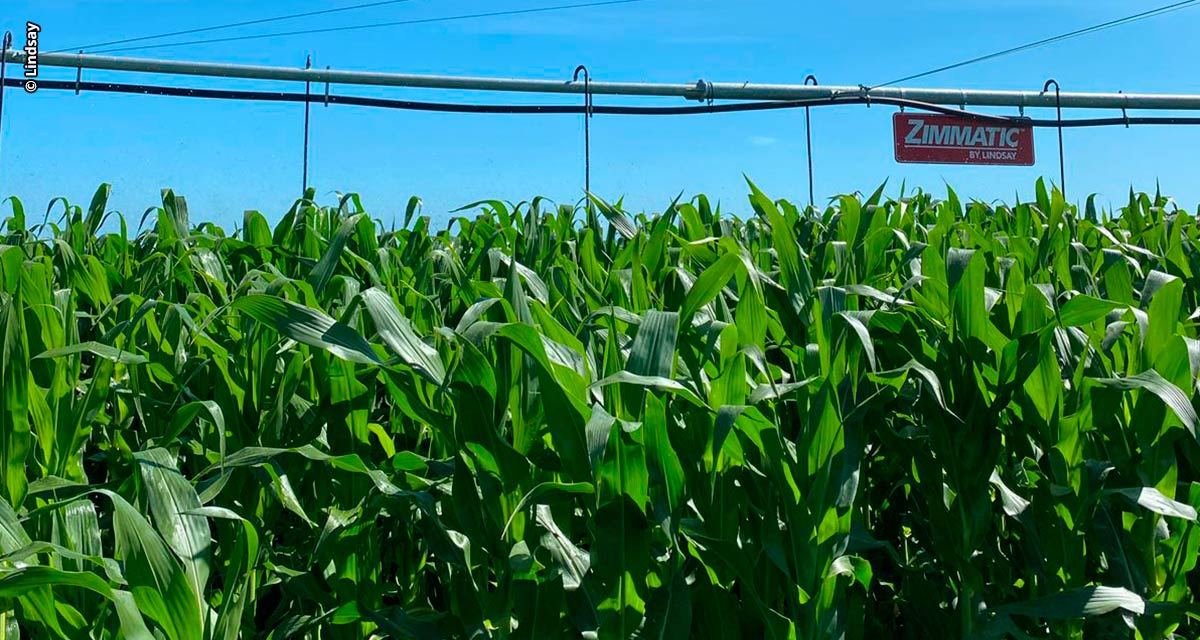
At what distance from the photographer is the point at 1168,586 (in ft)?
3.30

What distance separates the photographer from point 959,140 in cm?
595

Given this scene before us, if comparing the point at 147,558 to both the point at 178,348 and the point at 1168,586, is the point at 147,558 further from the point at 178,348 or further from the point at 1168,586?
the point at 1168,586

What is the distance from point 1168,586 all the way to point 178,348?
1.16 m

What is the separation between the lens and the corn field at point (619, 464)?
2.69ft

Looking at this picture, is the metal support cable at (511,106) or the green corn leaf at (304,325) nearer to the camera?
the green corn leaf at (304,325)

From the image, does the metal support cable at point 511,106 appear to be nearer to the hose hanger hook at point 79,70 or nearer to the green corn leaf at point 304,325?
the hose hanger hook at point 79,70

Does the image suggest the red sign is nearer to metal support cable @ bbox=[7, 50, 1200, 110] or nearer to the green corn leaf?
metal support cable @ bbox=[7, 50, 1200, 110]

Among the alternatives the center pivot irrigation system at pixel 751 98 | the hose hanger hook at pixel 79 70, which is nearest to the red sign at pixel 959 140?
the center pivot irrigation system at pixel 751 98

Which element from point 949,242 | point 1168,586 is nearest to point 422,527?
point 1168,586

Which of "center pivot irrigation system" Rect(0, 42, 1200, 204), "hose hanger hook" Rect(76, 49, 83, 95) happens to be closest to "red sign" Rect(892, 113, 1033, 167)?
"center pivot irrigation system" Rect(0, 42, 1200, 204)

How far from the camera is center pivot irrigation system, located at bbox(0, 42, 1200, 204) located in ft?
16.4

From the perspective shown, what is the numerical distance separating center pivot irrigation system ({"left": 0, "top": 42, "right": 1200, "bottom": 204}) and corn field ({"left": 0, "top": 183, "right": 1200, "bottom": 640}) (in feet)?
12.6

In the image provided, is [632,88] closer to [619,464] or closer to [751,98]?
[751,98]

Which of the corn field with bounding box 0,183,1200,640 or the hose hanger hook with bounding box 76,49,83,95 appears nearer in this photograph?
the corn field with bounding box 0,183,1200,640
